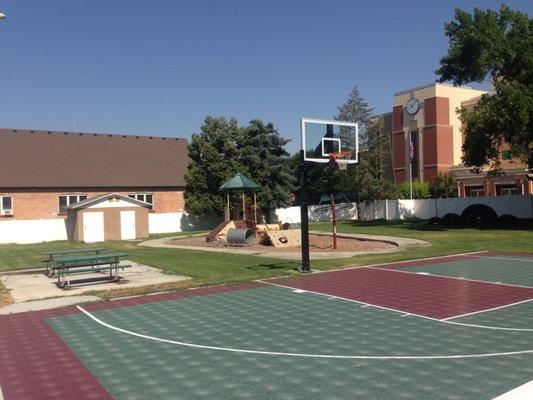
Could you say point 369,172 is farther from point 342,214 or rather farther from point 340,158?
point 340,158

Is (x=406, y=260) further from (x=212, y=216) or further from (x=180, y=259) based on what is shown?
(x=212, y=216)

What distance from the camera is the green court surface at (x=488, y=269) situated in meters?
14.3

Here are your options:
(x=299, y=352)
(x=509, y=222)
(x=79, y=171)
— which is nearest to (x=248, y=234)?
(x=509, y=222)

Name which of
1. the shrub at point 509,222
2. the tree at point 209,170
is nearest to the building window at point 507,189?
the shrub at point 509,222

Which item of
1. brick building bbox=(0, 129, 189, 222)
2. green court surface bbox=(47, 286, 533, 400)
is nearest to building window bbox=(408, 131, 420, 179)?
brick building bbox=(0, 129, 189, 222)

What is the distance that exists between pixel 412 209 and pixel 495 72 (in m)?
17.9

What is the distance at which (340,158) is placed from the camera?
18.5 m

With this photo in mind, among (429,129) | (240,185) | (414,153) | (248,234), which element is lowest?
(248,234)

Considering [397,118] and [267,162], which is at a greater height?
[397,118]

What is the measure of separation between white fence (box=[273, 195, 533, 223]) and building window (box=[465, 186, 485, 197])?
889cm

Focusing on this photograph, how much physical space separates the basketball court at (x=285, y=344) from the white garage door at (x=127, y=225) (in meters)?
→ 25.2

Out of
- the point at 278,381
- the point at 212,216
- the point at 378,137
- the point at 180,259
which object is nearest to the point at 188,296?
the point at 278,381

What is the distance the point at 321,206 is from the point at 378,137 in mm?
9918

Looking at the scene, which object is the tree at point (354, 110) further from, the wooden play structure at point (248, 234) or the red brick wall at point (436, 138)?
the wooden play structure at point (248, 234)
